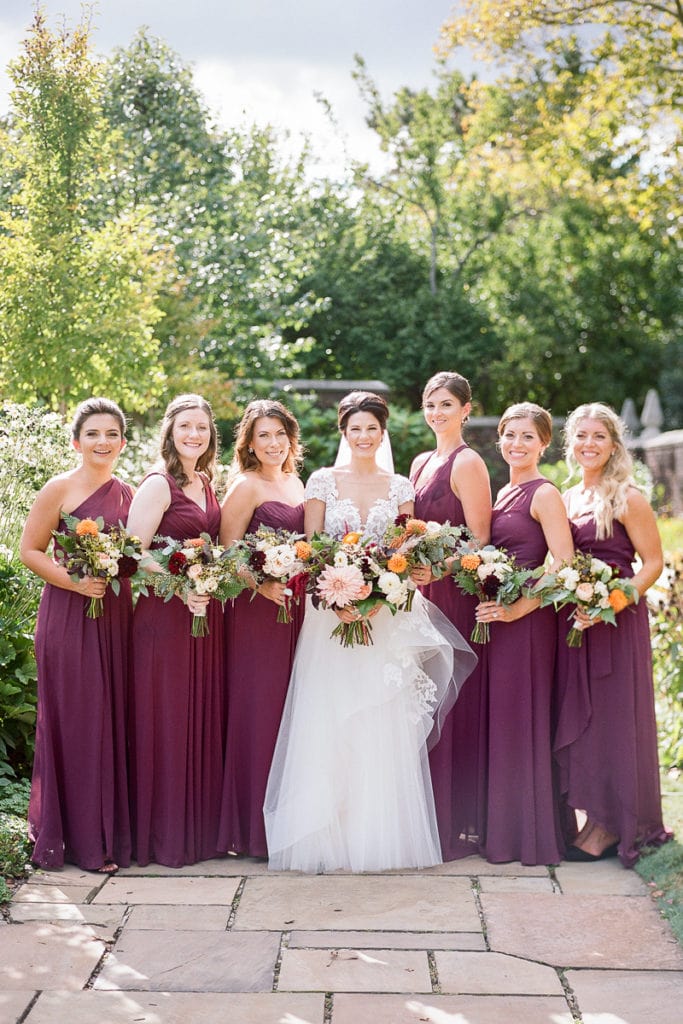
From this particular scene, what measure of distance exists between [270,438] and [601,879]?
2.51m

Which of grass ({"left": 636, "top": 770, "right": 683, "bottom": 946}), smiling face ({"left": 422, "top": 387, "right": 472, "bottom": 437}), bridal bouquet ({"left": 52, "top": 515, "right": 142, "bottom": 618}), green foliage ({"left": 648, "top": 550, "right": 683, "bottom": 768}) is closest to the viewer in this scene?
grass ({"left": 636, "top": 770, "right": 683, "bottom": 946})

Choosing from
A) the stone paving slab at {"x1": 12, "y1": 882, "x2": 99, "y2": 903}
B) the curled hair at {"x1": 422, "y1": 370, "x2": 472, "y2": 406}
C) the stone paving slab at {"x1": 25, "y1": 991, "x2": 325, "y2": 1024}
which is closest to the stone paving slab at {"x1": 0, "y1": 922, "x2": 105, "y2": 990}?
the stone paving slab at {"x1": 25, "y1": 991, "x2": 325, "y2": 1024}

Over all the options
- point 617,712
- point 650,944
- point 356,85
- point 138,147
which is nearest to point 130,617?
point 617,712

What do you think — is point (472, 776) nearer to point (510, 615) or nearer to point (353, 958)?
point (510, 615)

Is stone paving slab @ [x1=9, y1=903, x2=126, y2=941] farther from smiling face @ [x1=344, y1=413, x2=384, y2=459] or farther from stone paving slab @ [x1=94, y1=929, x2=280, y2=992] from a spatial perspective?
smiling face @ [x1=344, y1=413, x2=384, y2=459]

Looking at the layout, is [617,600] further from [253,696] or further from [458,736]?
[253,696]

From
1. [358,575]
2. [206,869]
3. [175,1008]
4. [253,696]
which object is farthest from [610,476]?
[175,1008]

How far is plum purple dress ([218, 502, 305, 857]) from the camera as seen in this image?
505 cm

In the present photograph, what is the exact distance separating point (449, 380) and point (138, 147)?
26.1ft

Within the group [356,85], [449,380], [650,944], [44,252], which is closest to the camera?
[650,944]

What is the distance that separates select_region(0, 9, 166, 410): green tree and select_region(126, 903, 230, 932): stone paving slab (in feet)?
16.3

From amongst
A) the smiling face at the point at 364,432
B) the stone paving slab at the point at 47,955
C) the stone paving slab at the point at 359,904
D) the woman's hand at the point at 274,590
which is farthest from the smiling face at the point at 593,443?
the stone paving slab at the point at 47,955

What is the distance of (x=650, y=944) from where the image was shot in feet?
13.6

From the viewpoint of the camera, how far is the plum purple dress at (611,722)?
16.6 ft
